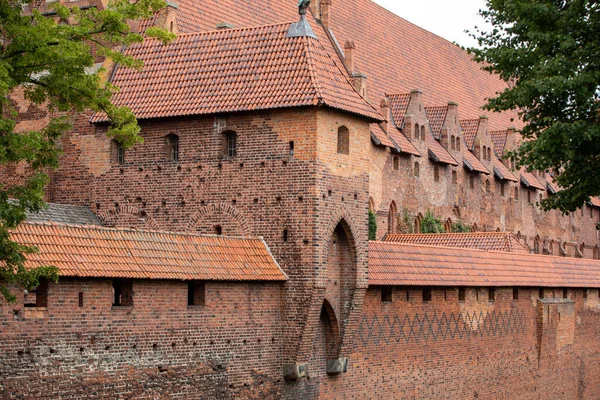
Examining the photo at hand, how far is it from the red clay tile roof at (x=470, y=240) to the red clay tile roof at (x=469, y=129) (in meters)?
14.7

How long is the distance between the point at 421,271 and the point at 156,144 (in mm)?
7919

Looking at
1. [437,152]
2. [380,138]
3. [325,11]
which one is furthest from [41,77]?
[437,152]

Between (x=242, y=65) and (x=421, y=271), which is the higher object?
(x=242, y=65)

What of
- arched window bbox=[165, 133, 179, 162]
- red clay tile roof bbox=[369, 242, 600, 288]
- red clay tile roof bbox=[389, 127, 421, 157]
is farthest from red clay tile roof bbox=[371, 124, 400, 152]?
arched window bbox=[165, 133, 179, 162]

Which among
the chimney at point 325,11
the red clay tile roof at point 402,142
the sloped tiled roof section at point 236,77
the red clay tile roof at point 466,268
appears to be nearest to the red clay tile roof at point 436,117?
the red clay tile roof at point 402,142

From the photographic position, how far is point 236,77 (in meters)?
26.7

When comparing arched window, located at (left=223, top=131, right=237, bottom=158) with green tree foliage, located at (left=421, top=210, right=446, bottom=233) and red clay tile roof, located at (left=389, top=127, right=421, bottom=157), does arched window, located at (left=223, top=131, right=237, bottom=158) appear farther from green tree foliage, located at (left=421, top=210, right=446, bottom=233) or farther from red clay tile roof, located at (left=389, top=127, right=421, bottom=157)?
green tree foliage, located at (left=421, top=210, right=446, bottom=233)

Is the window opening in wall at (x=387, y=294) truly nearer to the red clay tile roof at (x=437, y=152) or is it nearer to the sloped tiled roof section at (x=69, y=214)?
the sloped tiled roof section at (x=69, y=214)

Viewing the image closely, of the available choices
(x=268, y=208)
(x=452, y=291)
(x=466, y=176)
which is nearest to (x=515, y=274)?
(x=452, y=291)

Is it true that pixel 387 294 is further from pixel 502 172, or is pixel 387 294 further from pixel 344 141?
pixel 502 172

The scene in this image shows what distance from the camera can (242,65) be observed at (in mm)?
26844

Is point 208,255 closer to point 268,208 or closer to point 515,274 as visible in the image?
point 268,208

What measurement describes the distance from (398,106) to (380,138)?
197 inches

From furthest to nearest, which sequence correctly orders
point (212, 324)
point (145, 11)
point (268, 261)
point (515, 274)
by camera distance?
point (515, 274) < point (268, 261) < point (212, 324) < point (145, 11)
